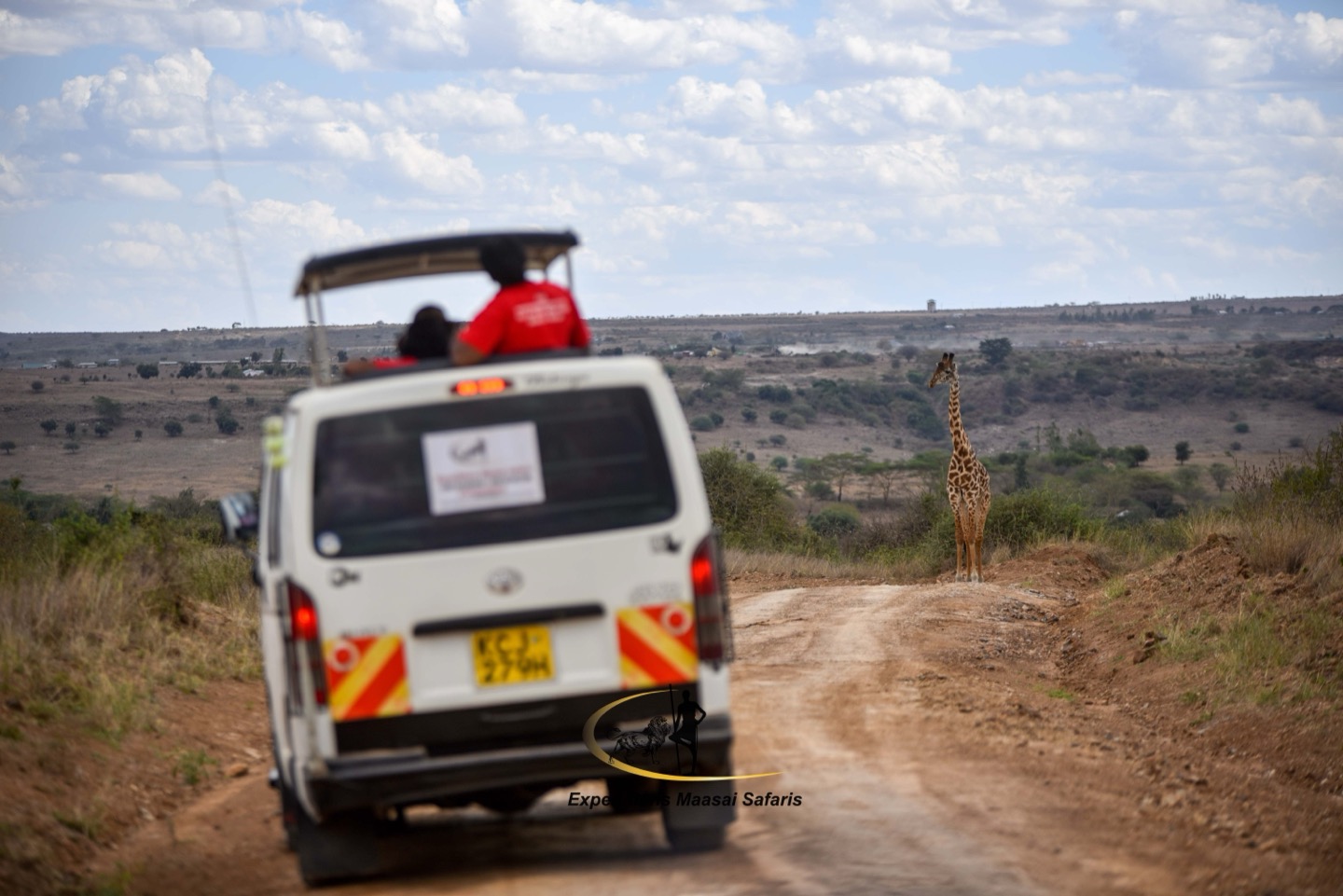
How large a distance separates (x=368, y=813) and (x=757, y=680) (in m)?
5.31

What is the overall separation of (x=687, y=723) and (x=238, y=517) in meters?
2.33

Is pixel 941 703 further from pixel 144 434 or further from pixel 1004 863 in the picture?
pixel 144 434

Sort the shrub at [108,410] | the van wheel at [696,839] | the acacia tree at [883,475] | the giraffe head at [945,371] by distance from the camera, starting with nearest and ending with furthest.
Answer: the van wheel at [696,839] → the giraffe head at [945,371] → the acacia tree at [883,475] → the shrub at [108,410]

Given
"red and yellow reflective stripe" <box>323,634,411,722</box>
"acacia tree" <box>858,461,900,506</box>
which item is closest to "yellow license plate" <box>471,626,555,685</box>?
"red and yellow reflective stripe" <box>323,634,411,722</box>

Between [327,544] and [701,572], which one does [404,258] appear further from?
[701,572]

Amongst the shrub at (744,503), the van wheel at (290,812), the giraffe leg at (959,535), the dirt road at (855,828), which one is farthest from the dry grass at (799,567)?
the van wheel at (290,812)

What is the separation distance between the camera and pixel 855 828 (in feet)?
22.4

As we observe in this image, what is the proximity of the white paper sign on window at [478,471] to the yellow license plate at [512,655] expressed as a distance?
0.49m

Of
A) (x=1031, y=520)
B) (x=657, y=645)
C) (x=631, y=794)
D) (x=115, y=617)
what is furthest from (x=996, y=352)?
(x=657, y=645)

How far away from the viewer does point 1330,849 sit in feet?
23.9

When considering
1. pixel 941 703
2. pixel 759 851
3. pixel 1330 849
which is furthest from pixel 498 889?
pixel 941 703

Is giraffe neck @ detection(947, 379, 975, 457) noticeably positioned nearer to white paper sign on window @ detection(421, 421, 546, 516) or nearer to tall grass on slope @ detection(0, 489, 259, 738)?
tall grass on slope @ detection(0, 489, 259, 738)

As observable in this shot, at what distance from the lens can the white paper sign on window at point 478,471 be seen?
5.88 metres

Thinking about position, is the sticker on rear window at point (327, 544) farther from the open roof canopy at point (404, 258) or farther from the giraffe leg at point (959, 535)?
the giraffe leg at point (959, 535)
